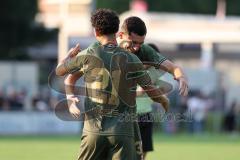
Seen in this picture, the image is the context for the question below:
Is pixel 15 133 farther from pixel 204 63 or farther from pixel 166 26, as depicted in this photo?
pixel 166 26

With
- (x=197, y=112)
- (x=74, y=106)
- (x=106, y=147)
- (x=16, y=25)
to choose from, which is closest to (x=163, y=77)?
(x=74, y=106)

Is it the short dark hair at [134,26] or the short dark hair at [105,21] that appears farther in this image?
the short dark hair at [134,26]

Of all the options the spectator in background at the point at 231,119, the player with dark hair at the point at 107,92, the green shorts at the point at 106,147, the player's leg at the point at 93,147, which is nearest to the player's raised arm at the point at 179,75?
the player with dark hair at the point at 107,92

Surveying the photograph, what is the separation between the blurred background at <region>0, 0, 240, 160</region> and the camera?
32.6 meters

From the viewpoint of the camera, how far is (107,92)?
8.96 m

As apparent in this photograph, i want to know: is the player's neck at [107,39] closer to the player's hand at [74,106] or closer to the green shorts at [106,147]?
the player's hand at [74,106]

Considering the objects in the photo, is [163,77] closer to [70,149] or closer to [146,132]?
[146,132]

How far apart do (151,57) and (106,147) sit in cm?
167

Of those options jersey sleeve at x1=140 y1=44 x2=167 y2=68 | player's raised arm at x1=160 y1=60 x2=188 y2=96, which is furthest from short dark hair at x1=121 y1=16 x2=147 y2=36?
player's raised arm at x1=160 y1=60 x2=188 y2=96

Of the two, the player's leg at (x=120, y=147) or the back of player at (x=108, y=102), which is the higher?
the back of player at (x=108, y=102)

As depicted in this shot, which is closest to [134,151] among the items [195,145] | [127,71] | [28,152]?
[127,71]

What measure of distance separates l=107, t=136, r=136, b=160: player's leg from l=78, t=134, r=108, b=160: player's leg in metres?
0.07

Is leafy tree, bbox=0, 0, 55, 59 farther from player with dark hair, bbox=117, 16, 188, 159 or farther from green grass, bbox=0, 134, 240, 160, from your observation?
player with dark hair, bbox=117, 16, 188, 159

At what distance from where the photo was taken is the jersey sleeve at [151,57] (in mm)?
9890
